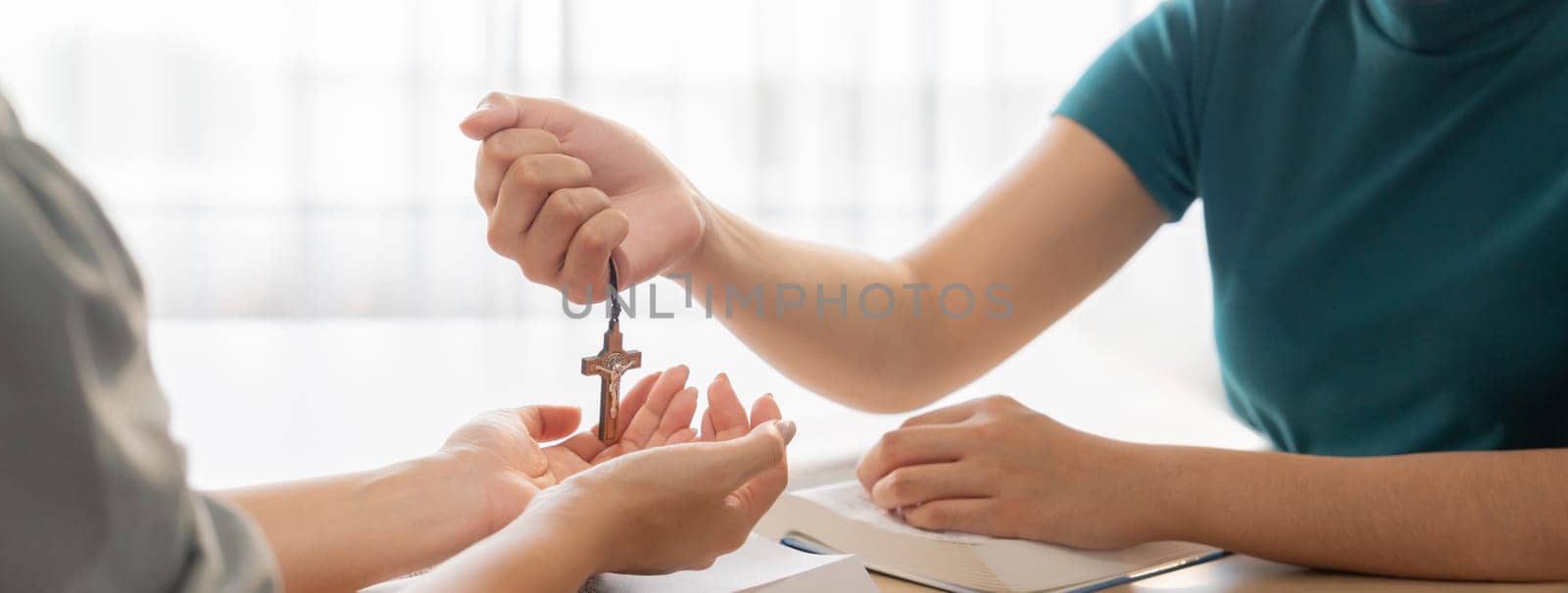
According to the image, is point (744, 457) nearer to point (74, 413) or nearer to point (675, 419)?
point (675, 419)

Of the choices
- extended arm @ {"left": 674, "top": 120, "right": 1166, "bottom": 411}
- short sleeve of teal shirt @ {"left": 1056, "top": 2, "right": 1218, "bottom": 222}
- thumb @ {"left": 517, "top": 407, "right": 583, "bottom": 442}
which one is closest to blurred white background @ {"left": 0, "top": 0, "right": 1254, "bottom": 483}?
extended arm @ {"left": 674, "top": 120, "right": 1166, "bottom": 411}

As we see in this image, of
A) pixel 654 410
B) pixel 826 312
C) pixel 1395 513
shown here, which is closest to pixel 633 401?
pixel 654 410

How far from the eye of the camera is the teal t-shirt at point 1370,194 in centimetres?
111

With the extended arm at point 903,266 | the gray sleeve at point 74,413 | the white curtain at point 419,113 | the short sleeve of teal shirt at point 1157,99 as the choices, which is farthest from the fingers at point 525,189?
the white curtain at point 419,113

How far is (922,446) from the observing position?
3.19 feet

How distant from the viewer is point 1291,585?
35.3 inches

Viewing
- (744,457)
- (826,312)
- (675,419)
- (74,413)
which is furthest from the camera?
(826,312)

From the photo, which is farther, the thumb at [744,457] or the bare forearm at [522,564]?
the thumb at [744,457]

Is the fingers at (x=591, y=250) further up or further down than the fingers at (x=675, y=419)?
further up

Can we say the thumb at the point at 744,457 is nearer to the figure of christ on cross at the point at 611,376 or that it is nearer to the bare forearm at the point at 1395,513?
the figure of christ on cross at the point at 611,376

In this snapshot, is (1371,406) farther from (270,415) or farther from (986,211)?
(270,415)

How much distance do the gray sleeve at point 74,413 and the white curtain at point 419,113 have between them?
275 centimetres

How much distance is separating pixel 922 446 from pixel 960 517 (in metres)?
0.07

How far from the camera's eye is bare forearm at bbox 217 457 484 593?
0.83 metres
